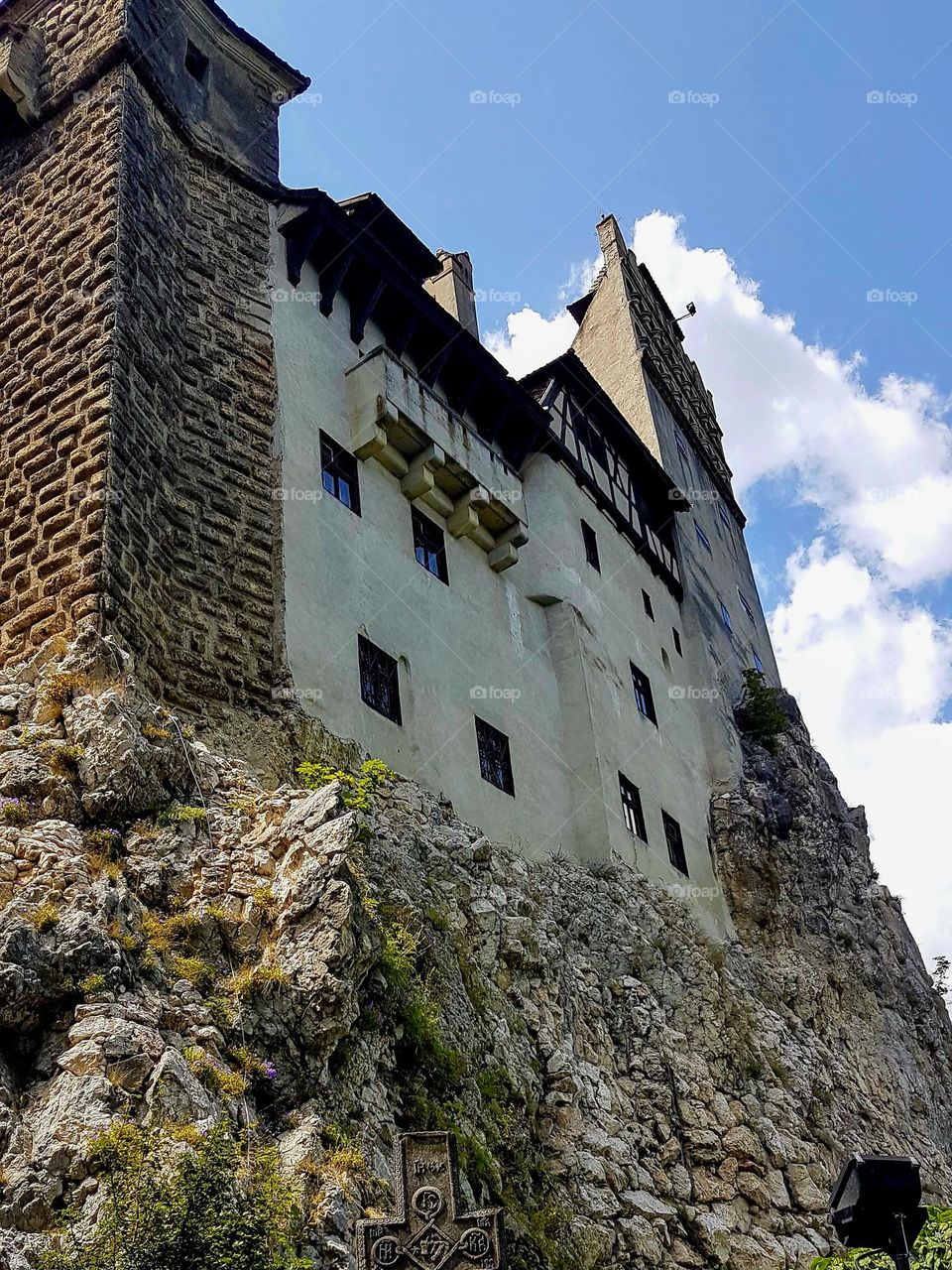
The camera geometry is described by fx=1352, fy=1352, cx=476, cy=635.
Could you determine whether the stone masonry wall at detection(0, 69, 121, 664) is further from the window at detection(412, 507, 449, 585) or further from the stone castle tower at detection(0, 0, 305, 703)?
the window at detection(412, 507, 449, 585)

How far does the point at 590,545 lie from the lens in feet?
76.7

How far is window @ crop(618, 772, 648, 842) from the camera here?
20.2m

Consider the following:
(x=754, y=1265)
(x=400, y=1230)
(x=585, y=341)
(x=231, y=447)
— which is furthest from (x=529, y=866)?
(x=585, y=341)

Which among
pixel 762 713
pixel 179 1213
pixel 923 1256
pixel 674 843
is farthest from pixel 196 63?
pixel 762 713

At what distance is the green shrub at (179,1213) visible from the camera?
6.91m

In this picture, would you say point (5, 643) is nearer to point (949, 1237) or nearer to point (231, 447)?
point (231, 447)

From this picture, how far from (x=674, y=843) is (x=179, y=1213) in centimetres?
1558

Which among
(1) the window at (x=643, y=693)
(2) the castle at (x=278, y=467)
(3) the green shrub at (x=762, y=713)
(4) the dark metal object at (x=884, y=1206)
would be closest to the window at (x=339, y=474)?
(2) the castle at (x=278, y=467)

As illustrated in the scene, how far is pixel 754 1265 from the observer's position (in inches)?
556

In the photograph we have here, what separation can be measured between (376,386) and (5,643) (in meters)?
6.75

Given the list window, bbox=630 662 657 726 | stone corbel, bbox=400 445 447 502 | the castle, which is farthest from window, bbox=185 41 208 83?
window, bbox=630 662 657 726

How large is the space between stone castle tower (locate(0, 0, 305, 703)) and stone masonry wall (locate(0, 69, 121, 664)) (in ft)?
0.08

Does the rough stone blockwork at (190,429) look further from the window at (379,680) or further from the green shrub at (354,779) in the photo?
the window at (379,680)

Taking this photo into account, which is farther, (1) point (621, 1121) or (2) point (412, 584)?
(2) point (412, 584)
